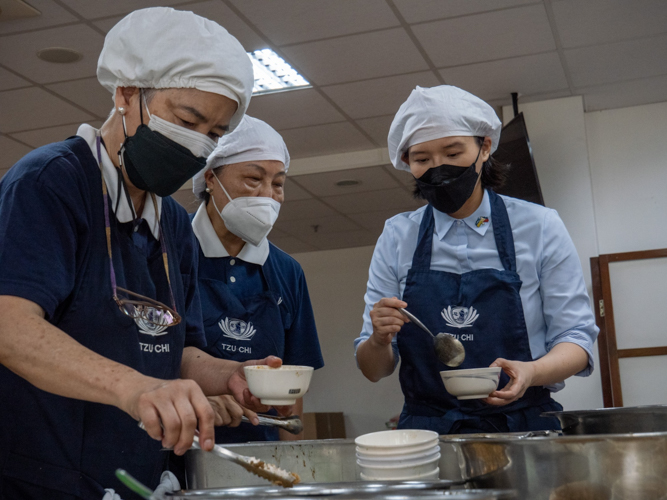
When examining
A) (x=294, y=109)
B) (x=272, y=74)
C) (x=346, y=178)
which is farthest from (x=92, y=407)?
(x=346, y=178)

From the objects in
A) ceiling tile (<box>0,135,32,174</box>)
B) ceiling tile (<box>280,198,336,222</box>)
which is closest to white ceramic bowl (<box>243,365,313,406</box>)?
ceiling tile (<box>0,135,32,174</box>)

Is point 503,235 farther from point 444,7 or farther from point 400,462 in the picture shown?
point 444,7

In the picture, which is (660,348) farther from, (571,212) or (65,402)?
(65,402)

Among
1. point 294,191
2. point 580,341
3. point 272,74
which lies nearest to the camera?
point 580,341

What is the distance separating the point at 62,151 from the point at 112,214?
154 mm

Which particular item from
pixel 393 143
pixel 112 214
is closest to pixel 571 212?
pixel 393 143

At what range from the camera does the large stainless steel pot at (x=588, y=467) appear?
0.87m

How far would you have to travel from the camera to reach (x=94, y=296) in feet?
4.21

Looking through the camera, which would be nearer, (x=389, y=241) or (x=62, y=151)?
(x=62, y=151)

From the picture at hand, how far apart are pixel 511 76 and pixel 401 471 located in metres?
4.02

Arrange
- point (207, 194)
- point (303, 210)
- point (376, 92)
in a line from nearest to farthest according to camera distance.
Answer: point (207, 194)
point (376, 92)
point (303, 210)

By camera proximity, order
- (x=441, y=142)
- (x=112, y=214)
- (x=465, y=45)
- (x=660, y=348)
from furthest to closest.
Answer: (x=660, y=348) < (x=465, y=45) < (x=441, y=142) < (x=112, y=214)

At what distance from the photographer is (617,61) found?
4473mm

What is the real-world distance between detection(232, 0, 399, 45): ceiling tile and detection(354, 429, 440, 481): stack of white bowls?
3.03 meters
